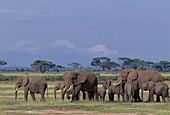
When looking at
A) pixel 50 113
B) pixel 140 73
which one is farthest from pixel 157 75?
pixel 50 113

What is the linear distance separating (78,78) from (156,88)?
17.9 ft

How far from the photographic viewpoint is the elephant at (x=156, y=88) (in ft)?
85.8

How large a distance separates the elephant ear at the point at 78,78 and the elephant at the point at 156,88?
181 inches

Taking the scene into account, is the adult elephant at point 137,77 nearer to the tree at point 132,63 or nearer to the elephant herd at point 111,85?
the elephant herd at point 111,85

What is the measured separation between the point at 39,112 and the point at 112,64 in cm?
14079

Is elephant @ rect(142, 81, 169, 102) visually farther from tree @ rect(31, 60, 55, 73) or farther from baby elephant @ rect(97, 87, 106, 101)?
tree @ rect(31, 60, 55, 73)

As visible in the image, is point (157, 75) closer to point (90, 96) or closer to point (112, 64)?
point (90, 96)

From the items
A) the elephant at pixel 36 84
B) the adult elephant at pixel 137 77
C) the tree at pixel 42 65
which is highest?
the tree at pixel 42 65

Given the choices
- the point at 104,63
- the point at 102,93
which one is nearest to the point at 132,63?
the point at 104,63

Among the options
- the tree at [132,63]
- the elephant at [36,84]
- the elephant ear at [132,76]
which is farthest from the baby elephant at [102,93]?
the tree at [132,63]

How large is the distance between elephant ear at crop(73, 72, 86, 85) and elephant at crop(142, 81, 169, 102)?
459 cm

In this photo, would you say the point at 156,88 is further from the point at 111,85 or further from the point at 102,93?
the point at 102,93

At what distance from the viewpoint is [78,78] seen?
26000 millimetres

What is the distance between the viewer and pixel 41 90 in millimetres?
26953
